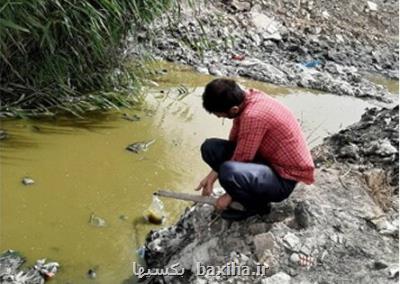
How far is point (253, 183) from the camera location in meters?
2.74

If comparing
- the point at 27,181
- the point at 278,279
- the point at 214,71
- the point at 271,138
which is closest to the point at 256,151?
the point at 271,138

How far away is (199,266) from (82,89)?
292 centimetres

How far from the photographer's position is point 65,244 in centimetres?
337

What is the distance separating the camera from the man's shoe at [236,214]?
2.89m

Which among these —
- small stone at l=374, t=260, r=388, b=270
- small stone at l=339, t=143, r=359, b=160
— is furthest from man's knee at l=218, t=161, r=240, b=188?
small stone at l=339, t=143, r=359, b=160

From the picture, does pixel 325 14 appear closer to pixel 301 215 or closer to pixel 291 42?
pixel 291 42

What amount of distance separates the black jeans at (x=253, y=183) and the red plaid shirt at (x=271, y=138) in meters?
0.04

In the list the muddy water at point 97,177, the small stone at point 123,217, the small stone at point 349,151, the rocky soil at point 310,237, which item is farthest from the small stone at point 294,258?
the small stone at point 123,217

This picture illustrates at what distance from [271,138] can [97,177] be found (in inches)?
72.3

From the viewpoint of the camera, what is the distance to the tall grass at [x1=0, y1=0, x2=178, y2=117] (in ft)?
15.0

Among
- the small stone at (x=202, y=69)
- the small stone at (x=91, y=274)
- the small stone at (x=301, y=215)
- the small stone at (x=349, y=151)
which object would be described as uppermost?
the small stone at (x=301, y=215)

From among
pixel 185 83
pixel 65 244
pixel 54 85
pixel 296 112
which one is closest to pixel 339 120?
pixel 296 112

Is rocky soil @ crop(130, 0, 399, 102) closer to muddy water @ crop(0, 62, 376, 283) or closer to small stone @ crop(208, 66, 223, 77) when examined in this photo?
small stone @ crop(208, 66, 223, 77)

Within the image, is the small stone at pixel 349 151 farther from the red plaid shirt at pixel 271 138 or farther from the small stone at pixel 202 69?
the small stone at pixel 202 69
